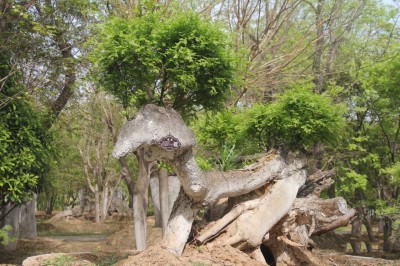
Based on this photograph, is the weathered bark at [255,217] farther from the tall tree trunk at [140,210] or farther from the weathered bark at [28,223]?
the weathered bark at [28,223]

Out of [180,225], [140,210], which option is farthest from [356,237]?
[180,225]

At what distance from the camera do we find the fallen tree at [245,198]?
6.58 metres

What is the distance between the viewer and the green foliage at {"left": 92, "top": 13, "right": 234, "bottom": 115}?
264 inches

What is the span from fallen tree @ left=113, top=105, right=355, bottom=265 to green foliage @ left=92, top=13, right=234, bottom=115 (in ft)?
2.26

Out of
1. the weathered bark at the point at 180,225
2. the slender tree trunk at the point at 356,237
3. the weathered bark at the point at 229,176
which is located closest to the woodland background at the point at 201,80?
the weathered bark at the point at 229,176

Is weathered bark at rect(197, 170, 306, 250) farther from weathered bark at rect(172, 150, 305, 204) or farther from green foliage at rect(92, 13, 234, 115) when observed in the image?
green foliage at rect(92, 13, 234, 115)

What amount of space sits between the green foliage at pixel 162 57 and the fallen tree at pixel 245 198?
2.26 ft

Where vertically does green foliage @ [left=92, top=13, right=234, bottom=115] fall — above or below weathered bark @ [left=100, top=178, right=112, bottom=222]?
above

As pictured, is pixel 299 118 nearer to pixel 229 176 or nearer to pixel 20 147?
pixel 229 176

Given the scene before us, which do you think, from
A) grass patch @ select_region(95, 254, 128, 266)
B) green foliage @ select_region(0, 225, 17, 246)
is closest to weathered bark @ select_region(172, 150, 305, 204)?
grass patch @ select_region(95, 254, 128, 266)

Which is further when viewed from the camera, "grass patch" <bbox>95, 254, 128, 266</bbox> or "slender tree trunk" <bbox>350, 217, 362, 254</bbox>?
"slender tree trunk" <bbox>350, 217, 362, 254</bbox>

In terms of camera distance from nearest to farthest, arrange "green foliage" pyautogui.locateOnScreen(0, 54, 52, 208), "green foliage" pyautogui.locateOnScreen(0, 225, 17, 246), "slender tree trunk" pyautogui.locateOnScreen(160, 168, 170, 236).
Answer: "green foliage" pyautogui.locateOnScreen(0, 225, 17, 246), "green foliage" pyautogui.locateOnScreen(0, 54, 52, 208), "slender tree trunk" pyautogui.locateOnScreen(160, 168, 170, 236)

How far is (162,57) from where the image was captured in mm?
6949

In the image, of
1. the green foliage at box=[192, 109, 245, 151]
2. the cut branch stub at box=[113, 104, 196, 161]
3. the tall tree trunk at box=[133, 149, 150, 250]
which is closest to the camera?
the cut branch stub at box=[113, 104, 196, 161]
